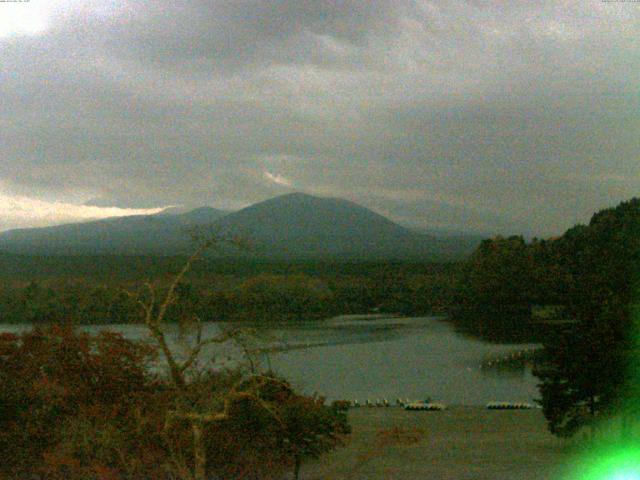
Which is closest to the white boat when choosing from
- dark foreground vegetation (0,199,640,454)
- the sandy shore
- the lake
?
the sandy shore

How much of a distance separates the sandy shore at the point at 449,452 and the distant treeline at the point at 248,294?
1693 centimetres

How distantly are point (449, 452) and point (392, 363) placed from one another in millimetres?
18190

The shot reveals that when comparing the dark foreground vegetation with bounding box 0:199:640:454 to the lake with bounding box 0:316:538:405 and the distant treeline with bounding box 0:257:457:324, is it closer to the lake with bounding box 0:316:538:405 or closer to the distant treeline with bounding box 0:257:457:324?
the distant treeline with bounding box 0:257:457:324

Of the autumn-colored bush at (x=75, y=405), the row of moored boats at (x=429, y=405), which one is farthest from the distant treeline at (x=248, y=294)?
the autumn-colored bush at (x=75, y=405)

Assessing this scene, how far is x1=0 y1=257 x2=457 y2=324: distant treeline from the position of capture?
38250 millimetres

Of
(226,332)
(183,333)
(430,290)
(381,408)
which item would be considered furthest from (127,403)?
(430,290)

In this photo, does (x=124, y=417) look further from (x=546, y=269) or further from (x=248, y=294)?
(x=546, y=269)

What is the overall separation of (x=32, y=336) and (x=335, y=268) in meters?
60.1

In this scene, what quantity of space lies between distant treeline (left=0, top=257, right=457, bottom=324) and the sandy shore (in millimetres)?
16932

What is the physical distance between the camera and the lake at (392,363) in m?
22.3

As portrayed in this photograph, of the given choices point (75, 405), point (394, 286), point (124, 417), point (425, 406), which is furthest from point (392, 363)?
point (394, 286)

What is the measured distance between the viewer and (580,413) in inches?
425

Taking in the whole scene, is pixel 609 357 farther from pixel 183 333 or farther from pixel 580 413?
pixel 183 333

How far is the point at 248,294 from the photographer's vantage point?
147ft
